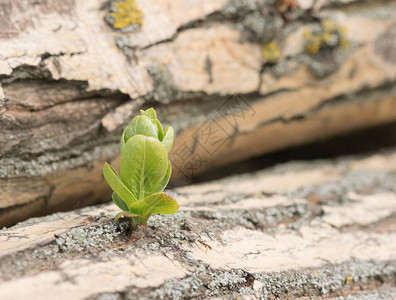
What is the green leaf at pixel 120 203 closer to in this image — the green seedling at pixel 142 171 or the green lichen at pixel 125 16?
the green seedling at pixel 142 171

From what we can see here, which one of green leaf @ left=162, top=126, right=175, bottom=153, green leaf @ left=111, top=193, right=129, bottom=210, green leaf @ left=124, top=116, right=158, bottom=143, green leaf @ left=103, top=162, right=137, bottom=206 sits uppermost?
green leaf @ left=124, top=116, right=158, bottom=143

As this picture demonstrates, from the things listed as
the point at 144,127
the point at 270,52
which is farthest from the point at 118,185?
the point at 270,52

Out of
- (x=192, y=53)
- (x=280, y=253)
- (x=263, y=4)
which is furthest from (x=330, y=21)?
(x=280, y=253)

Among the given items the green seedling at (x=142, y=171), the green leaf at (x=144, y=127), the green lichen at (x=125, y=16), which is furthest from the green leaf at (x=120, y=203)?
the green lichen at (x=125, y=16)

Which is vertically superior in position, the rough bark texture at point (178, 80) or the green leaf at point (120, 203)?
the rough bark texture at point (178, 80)

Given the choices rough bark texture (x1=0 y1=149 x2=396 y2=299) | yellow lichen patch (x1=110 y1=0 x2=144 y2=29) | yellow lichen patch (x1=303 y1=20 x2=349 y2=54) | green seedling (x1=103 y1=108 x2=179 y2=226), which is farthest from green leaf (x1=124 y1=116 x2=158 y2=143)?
yellow lichen patch (x1=303 y1=20 x2=349 y2=54)

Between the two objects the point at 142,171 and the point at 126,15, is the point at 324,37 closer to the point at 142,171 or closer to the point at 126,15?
the point at 126,15

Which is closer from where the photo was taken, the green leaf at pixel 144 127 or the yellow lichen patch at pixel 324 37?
the green leaf at pixel 144 127

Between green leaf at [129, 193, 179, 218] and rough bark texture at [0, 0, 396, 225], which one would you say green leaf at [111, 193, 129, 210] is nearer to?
green leaf at [129, 193, 179, 218]
